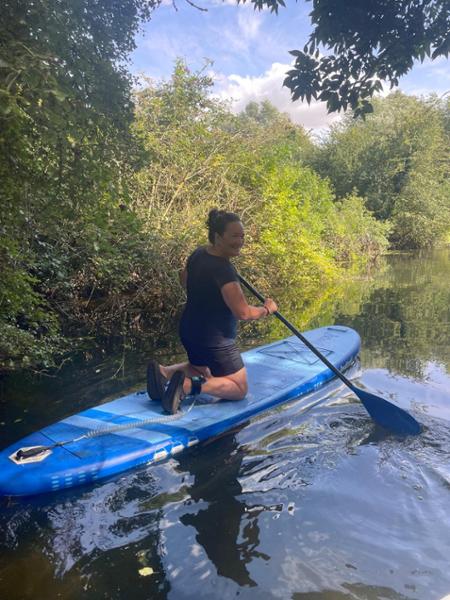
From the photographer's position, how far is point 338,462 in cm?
316

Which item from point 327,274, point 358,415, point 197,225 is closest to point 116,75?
point 358,415

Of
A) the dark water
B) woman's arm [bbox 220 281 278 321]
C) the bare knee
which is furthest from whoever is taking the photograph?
the bare knee

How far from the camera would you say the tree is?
9.71 ft

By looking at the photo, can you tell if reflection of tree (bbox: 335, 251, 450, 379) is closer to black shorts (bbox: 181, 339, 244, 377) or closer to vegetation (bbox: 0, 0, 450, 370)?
vegetation (bbox: 0, 0, 450, 370)

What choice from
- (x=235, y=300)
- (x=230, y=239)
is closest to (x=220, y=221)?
(x=230, y=239)

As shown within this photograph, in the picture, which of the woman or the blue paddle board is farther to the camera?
the woman

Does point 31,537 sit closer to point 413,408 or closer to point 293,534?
point 293,534

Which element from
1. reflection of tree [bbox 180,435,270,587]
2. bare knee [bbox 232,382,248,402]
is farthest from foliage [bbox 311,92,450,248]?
reflection of tree [bbox 180,435,270,587]

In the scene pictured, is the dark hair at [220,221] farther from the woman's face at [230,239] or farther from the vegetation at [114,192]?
the vegetation at [114,192]

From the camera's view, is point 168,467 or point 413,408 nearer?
point 168,467

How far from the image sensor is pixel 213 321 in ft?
12.0

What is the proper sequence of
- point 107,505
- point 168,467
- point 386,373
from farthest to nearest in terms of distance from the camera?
point 386,373
point 168,467
point 107,505

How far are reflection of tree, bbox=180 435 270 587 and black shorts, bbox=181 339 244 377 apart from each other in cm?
61

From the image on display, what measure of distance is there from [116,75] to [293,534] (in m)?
3.14
